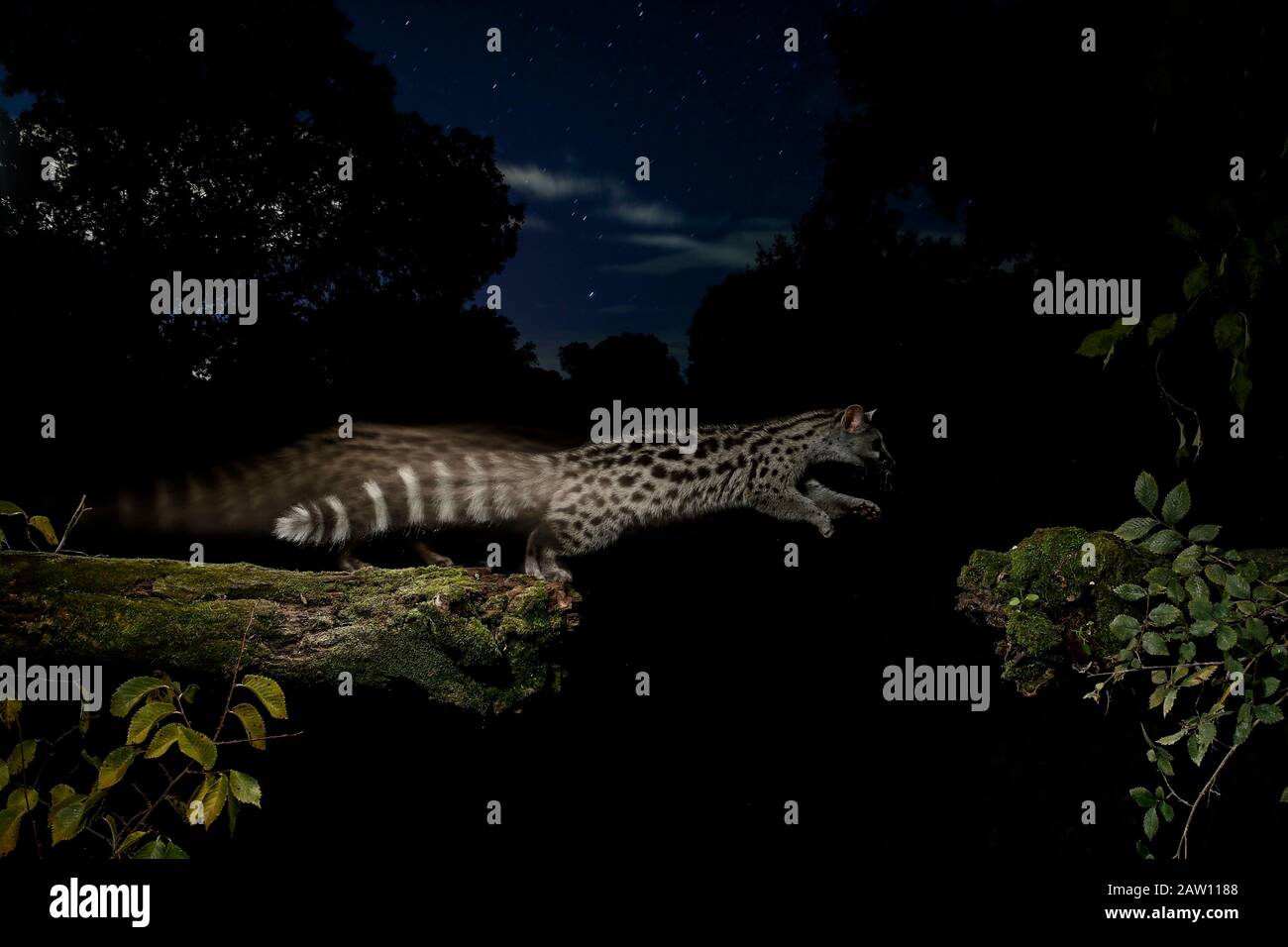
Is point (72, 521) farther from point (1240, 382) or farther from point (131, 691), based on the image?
point (1240, 382)

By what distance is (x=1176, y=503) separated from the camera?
2609 millimetres

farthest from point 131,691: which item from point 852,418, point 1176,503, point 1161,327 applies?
point 852,418

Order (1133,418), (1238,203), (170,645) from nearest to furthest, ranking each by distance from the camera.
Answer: (1238,203)
(170,645)
(1133,418)

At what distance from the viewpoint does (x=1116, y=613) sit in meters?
3.03

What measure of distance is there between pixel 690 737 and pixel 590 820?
62 cm

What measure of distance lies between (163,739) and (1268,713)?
12.4 ft

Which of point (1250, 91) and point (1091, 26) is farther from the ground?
point (1091, 26)

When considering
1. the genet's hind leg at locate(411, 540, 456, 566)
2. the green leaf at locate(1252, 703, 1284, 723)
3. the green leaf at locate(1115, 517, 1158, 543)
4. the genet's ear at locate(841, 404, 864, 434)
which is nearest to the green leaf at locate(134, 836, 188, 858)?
the genet's hind leg at locate(411, 540, 456, 566)

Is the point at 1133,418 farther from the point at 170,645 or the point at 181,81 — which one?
the point at 181,81

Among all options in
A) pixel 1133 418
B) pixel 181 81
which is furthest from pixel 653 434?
pixel 181 81

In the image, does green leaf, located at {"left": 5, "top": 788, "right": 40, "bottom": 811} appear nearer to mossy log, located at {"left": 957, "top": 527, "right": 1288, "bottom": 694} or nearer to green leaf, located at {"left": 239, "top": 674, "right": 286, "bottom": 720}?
green leaf, located at {"left": 239, "top": 674, "right": 286, "bottom": 720}

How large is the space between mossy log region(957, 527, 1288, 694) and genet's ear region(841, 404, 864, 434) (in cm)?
169

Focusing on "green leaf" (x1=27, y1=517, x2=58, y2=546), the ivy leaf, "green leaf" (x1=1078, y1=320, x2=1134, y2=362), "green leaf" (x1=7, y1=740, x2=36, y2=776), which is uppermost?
"green leaf" (x1=1078, y1=320, x2=1134, y2=362)

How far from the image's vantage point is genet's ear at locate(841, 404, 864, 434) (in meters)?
4.69
